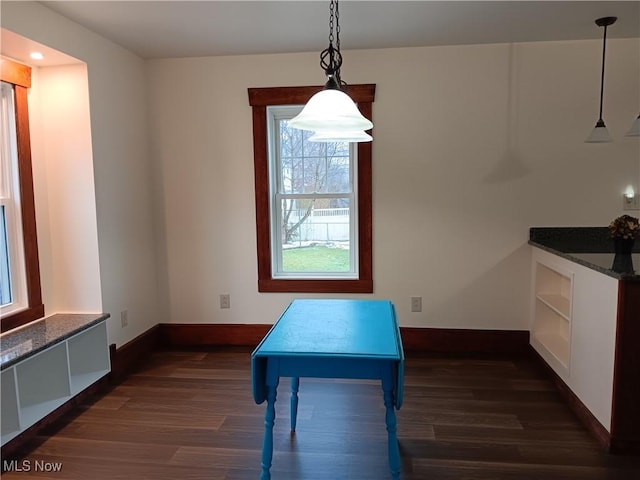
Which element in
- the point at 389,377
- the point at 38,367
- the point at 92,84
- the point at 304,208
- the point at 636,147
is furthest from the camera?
the point at 304,208

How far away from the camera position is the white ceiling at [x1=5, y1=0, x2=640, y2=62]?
8.50ft

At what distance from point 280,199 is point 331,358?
217cm

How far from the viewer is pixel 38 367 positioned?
2.61m

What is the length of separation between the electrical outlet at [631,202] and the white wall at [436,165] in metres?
0.04

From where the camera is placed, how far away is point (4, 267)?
8.79ft

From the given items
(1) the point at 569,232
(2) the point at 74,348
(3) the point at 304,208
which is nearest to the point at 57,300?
(2) the point at 74,348

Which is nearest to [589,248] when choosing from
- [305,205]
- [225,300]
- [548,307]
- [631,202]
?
[548,307]

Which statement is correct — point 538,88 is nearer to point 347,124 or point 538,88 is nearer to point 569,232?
point 569,232

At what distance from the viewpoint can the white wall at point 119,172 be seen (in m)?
2.82

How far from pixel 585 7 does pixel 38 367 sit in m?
3.87

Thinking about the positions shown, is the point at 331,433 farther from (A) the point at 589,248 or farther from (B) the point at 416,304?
(A) the point at 589,248

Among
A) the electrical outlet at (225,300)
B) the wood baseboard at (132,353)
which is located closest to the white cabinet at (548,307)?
the electrical outlet at (225,300)

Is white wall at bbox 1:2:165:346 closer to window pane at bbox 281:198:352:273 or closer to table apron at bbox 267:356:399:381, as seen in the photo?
window pane at bbox 281:198:352:273

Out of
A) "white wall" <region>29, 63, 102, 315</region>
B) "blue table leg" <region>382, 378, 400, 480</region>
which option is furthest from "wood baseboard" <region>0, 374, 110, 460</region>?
"blue table leg" <region>382, 378, 400, 480</region>
